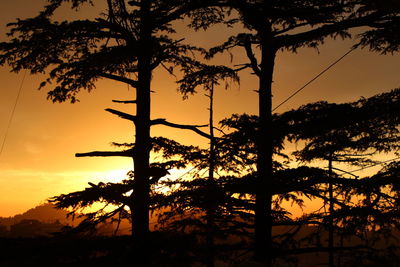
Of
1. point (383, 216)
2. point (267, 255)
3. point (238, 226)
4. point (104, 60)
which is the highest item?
point (104, 60)

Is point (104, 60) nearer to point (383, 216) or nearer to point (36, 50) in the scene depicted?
point (36, 50)

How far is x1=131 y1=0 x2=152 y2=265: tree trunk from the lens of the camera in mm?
7629

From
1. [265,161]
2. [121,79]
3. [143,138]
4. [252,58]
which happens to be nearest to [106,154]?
[143,138]

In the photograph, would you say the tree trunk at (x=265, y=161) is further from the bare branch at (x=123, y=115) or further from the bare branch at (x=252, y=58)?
the bare branch at (x=123, y=115)

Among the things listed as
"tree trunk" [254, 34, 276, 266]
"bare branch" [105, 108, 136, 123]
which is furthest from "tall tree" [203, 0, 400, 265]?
"bare branch" [105, 108, 136, 123]

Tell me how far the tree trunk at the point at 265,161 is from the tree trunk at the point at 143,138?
2.76m

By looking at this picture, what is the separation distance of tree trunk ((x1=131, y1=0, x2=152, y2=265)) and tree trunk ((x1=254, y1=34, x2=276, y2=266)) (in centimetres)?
276

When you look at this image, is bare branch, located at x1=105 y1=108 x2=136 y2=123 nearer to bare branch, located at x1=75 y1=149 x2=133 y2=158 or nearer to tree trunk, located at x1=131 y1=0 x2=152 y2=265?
tree trunk, located at x1=131 y1=0 x2=152 y2=265

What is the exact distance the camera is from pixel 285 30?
27.6ft

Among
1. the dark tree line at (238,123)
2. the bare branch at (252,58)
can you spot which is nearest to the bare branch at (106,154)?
the dark tree line at (238,123)

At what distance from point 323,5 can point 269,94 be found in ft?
9.10

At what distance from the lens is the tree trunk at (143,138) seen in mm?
7629

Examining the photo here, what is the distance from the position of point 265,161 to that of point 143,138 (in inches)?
126

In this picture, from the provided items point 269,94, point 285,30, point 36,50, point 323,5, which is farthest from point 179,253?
point 323,5
